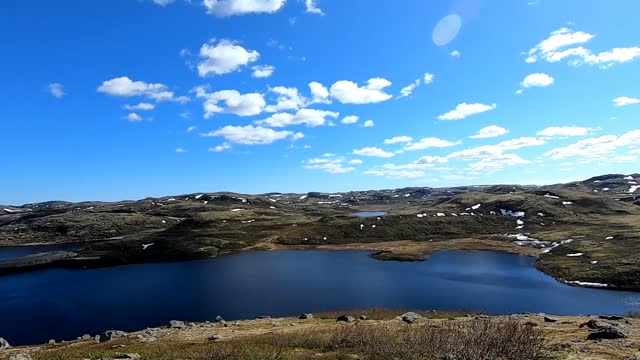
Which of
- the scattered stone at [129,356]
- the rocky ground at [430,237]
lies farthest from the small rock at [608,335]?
the rocky ground at [430,237]

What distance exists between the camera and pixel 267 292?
81.9 m

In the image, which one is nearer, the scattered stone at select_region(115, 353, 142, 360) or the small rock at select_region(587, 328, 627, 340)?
the scattered stone at select_region(115, 353, 142, 360)

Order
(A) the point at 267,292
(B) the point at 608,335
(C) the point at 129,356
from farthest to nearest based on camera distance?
(A) the point at 267,292
(B) the point at 608,335
(C) the point at 129,356

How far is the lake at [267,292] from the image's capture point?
6750 centimetres

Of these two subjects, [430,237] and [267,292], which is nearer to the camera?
[267,292]

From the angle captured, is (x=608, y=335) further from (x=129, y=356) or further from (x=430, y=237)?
(x=430, y=237)

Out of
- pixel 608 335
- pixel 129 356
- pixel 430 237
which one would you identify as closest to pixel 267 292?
pixel 129 356

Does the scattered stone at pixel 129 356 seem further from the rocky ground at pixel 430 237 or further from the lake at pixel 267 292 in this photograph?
the rocky ground at pixel 430 237

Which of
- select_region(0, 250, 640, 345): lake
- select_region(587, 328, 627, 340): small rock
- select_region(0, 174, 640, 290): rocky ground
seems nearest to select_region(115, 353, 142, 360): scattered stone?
select_region(587, 328, 627, 340): small rock

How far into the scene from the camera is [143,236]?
168 meters

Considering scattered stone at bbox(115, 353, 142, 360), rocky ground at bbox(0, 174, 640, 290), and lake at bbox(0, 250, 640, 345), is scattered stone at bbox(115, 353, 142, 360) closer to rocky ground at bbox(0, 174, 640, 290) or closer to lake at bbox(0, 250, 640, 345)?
lake at bbox(0, 250, 640, 345)

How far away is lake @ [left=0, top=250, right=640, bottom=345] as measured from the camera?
221 feet

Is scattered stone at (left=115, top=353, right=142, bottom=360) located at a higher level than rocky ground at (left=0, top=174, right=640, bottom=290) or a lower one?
higher

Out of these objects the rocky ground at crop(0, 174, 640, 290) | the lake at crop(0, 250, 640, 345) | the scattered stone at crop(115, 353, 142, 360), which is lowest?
the lake at crop(0, 250, 640, 345)
